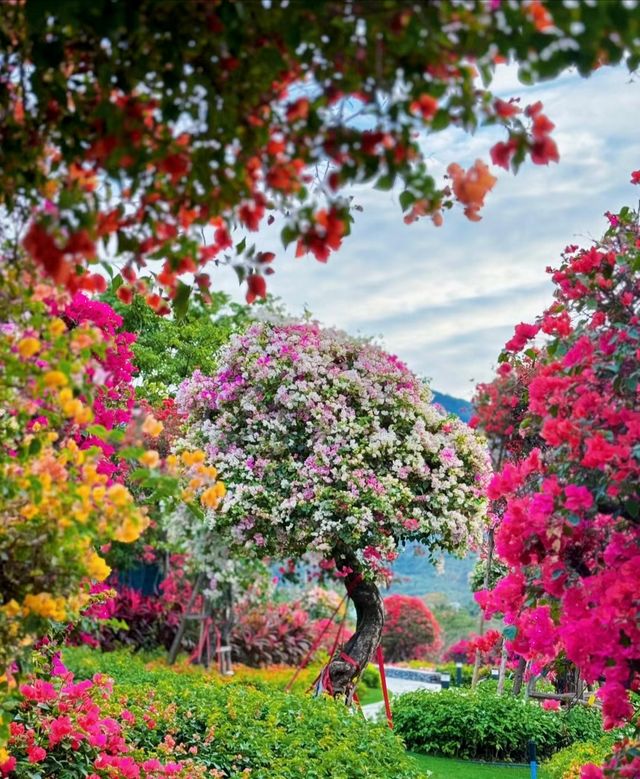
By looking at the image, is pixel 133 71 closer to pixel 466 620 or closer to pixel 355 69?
pixel 355 69

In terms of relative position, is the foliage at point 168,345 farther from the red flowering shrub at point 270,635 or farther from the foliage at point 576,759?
the red flowering shrub at point 270,635

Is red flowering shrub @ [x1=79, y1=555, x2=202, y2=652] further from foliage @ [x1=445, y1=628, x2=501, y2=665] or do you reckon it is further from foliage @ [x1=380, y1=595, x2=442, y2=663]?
foliage @ [x1=380, y1=595, x2=442, y2=663]

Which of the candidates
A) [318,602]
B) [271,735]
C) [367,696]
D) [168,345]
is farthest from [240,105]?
[318,602]

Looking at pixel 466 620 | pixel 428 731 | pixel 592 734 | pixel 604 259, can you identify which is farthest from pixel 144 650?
pixel 604 259

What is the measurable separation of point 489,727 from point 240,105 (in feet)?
26.5

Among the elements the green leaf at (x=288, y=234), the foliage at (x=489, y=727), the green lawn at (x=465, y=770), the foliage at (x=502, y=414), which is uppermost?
the foliage at (x=502, y=414)

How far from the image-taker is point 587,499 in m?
3.26

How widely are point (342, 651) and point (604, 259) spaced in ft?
18.0

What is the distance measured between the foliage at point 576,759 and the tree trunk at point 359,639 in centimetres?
191

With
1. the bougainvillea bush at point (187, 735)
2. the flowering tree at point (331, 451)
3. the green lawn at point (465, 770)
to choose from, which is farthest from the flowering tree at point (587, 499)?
the green lawn at point (465, 770)

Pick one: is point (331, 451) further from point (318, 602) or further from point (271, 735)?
point (318, 602)

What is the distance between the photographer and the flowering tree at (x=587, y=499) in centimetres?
326

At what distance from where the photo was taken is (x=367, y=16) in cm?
213

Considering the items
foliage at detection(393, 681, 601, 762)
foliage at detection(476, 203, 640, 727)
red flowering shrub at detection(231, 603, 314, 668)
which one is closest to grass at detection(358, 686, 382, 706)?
red flowering shrub at detection(231, 603, 314, 668)
